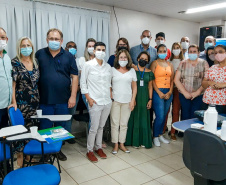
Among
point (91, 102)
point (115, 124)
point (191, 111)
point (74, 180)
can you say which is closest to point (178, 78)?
point (191, 111)

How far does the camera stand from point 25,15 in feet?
11.9

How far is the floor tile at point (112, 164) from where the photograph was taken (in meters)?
2.82

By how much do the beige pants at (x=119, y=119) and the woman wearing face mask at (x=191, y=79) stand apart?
3.16 feet

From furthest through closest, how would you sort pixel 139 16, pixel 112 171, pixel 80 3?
pixel 139 16 → pixel 80 3 → pixel 112 171

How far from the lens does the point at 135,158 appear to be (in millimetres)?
3152

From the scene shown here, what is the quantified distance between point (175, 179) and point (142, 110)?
114 centimetres

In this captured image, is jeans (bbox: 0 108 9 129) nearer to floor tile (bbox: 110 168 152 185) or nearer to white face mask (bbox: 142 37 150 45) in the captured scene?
floor tile (bbox: 110 168 152 185)

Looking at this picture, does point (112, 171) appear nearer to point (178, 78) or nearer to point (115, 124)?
point (115, 124)

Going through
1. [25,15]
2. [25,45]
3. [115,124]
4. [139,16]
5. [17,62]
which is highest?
[139,16]

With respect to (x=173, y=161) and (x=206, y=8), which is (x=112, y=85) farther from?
(x=206, y=8)

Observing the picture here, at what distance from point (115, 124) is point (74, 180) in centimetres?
101

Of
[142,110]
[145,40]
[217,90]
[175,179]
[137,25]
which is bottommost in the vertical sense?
[175,179]

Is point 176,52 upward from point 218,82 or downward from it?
upward

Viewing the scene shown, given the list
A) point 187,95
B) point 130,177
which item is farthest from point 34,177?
point 187,95
